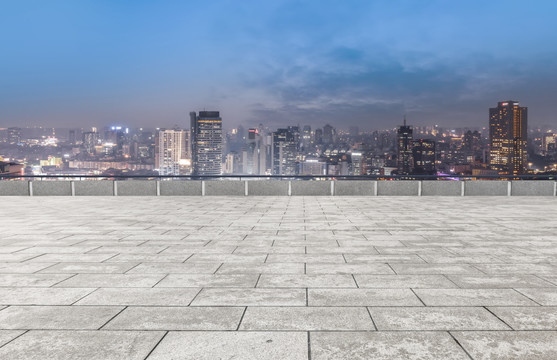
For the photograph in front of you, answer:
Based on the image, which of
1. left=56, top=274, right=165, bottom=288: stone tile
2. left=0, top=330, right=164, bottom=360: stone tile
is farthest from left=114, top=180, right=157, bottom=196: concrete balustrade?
left=0, top=330, right=164, bottom=360: stone tile

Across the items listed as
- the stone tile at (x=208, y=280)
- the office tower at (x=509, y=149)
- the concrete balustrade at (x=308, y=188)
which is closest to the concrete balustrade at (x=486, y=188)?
the concrete balustrade at (x=308, y=188)

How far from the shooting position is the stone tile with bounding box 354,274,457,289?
5.73m

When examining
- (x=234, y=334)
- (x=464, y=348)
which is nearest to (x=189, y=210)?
(x=234, y=334)

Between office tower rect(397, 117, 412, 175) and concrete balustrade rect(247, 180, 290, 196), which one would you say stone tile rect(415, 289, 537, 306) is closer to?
concrete balustrade rect(247, 180, 290, 196)

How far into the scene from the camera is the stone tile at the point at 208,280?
5809mm

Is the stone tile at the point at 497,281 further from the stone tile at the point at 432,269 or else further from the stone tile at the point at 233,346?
the stone tile at the point at 233,346

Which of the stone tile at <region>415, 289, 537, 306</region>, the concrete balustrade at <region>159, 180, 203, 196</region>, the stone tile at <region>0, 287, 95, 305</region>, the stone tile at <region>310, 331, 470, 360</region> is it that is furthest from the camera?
the concrete balustrade at <region>159, 180, 203, 196</region>

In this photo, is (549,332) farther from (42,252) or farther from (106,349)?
(42,252)

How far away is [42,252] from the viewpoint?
8.00 m

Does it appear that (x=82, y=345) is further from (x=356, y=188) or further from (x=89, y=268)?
(x=356, y=188)

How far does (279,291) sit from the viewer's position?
5523mm

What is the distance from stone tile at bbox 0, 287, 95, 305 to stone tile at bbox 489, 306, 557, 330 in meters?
5.22

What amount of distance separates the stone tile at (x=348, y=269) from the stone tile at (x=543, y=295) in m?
1.86

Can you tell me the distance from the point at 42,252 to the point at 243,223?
5.27 meters
